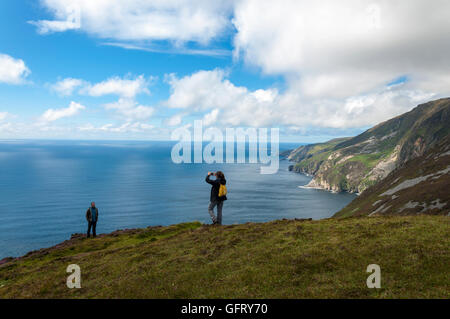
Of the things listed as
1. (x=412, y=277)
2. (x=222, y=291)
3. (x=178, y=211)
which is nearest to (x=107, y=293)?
(x=222, y=291)

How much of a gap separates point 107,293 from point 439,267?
16.4 metres

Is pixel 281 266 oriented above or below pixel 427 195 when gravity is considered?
above

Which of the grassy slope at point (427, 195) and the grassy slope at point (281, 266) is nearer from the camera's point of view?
the grassy slope at point (281, 266)

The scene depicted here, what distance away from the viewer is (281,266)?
48.6ft

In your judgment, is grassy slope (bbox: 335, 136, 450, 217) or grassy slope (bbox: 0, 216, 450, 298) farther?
grassy slope (bbox: 335, 136, 450, 217)

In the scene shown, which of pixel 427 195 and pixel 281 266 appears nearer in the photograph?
pixel 281 266

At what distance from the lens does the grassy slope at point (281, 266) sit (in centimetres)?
1231

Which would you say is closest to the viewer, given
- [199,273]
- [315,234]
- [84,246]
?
[199,273]

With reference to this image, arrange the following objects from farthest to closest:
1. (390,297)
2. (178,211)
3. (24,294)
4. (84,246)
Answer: (178,211), (84,246), (24,294), (390,297)

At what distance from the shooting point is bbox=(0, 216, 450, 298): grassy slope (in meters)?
12.3

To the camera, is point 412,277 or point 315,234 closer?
point 412,277

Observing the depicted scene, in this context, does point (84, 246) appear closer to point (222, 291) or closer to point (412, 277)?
point (222, 291)
